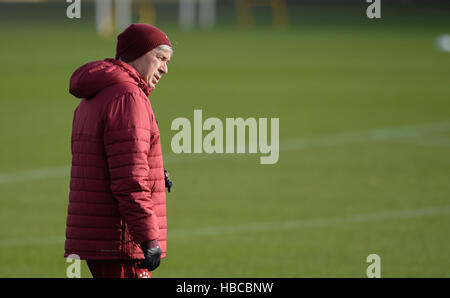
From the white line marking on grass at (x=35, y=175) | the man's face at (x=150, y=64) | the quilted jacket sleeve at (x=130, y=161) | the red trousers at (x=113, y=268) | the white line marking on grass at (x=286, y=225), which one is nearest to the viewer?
the quilted jacket sleeve at (x=130, y=161)

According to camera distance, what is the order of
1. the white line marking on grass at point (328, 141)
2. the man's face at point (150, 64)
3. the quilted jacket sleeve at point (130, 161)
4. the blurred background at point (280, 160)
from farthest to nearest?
the white line marking on grass at point (328, 141), the blurred background at point (280, 160), the man's face at point (150, 64), the quilted jacket sleeve at point (130, 161)

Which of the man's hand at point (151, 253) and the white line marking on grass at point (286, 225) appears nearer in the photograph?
the man's hand at point (151, 253)

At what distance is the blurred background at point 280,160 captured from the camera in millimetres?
9484

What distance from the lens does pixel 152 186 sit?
541cm

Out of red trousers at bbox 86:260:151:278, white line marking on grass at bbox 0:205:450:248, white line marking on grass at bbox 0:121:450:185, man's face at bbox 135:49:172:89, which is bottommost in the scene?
red trousers at bbox 86:260:151:278

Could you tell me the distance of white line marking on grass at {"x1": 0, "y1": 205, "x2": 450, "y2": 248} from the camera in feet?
32.5

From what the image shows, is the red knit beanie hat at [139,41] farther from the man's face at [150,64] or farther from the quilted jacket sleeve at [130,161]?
the quilted jacket sleeve at [130,161]

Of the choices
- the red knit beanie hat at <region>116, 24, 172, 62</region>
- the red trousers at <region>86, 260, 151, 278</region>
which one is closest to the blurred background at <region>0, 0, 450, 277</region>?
the red trousers at <region>86, 260, 151, 278</region>

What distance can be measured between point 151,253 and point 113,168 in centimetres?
49

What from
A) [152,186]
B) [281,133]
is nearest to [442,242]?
[152,186]

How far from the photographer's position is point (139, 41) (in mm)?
5453

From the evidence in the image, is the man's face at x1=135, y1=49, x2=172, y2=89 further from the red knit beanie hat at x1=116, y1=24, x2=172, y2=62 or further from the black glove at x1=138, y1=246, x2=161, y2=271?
the black glove at x1=138, y1=246, x2=161, y2=271

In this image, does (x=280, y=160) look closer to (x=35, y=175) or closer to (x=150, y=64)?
(x=35, y=175)

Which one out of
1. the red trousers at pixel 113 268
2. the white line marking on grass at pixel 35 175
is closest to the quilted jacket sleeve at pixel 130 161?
the red trousers at pixel 113 268
